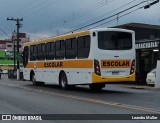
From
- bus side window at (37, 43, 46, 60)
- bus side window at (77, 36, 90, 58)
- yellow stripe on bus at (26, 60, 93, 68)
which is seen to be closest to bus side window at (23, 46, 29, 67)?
yellow stripe on bus at (26, 60, 93, 68)

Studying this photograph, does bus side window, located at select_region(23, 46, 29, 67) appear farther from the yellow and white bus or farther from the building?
the building

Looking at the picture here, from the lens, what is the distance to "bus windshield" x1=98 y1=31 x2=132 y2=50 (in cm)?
2228

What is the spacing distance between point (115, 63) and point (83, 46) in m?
1.92

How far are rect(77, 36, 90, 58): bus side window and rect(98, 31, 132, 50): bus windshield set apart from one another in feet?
2.22

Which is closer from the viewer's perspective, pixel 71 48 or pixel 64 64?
pixel 71 48

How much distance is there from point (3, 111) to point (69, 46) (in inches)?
405

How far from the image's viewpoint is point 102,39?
2236 centimetres

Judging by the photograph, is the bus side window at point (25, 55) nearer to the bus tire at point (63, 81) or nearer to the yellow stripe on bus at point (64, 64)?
the yellow stripe on bus at point (64, 64)

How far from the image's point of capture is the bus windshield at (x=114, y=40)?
22.3 meters

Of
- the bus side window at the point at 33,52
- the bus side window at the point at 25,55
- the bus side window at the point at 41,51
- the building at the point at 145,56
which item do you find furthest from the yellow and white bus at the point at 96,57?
the building at the point at 145,56

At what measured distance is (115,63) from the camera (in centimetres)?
2228

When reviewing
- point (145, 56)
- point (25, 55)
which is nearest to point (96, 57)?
point (25, 55)

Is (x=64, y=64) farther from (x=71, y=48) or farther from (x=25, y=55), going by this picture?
(x=25, y=55)

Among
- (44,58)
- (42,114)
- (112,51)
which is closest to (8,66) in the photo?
(44,58)
